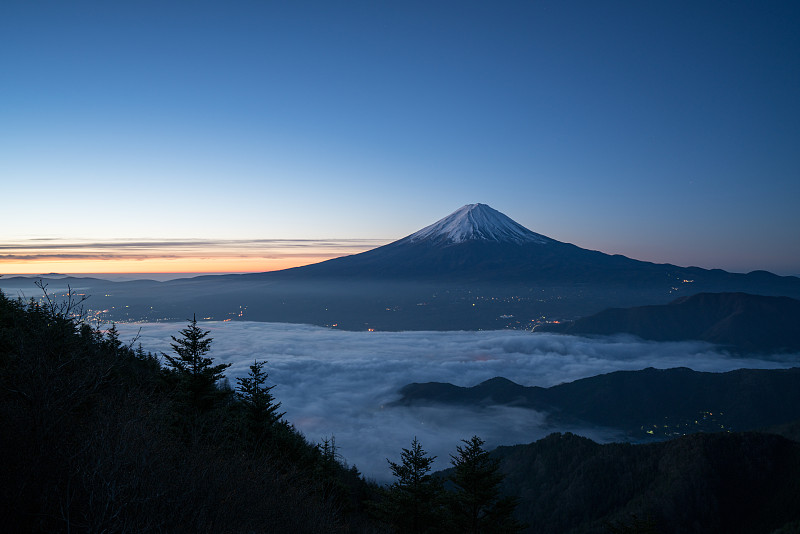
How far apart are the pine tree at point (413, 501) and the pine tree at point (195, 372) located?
10.6 m

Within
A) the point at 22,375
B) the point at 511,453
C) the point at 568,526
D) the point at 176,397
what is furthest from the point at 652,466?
the point at 22,375

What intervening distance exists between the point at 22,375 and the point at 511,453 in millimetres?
176270

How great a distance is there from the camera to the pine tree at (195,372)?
2094 centimetres

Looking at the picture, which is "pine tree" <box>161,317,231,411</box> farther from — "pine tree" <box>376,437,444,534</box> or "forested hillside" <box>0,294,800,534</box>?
"pine tree" <box>376,437,444,534</box>

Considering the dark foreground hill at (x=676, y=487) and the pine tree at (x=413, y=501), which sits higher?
the pine tree at (x=413, y=501)

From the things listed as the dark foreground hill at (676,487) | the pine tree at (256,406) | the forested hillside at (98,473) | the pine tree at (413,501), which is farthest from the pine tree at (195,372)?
the dark foreground hill at (676,487)

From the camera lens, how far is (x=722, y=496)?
11994 centimetres

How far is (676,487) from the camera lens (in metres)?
120

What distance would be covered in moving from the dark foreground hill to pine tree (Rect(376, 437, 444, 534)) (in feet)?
315

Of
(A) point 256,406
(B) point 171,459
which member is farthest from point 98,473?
(A) point 256,406

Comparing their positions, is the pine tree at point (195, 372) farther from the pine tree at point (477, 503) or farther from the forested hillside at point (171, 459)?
the pine tree at point (477, 503)

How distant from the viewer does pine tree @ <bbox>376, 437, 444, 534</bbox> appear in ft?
73.1

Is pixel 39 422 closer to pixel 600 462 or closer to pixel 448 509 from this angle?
pixel 448 509

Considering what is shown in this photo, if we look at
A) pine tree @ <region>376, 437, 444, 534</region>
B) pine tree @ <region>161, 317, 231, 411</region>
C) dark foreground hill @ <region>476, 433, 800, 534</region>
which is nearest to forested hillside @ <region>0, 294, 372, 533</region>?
pine tree @ <region>161, 317, 231, 411</region>
